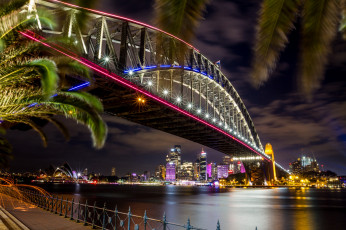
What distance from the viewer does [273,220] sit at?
2528cm

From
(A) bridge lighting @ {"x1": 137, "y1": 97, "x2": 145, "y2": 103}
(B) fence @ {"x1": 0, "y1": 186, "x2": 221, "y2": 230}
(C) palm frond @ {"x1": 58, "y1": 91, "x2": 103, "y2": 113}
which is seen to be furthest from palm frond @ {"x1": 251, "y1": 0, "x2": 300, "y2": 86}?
(A) bridge lighting @ {"x1": 137, "y1": 97, "x2": 145, "y2": 103}

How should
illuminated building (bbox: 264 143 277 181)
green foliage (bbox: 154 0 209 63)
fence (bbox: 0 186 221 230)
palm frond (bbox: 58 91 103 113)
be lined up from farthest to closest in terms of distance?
illuminated building (bbox: 264 143 277 181) → fence (bbox: 0 186 221 230) → palm frond (bbox: 58 91 103 113) → green foliage (bbox: 154 0 209 63)

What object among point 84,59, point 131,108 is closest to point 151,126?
point 131,108

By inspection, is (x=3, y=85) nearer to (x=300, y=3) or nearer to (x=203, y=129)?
(x=300, y=3)

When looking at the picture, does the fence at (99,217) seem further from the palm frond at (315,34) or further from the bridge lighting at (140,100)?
the bridge lighting at (140,100)

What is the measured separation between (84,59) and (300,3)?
2408 centimetres

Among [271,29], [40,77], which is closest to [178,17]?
[271,29]

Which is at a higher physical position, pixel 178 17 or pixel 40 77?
pixel 40 77

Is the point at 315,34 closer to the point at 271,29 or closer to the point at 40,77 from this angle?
the point at 271,29

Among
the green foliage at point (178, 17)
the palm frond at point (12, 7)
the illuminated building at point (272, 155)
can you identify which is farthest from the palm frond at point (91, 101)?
the illuminated building at point (272, 155)

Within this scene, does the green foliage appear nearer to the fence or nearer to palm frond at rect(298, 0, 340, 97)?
palm frond at rect(298, 0, 340, 97)

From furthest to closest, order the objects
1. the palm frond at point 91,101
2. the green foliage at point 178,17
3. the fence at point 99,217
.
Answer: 1. the fence at point 99,217
2. the palm frond at point 91,101
3. the green foliage at point 178,17

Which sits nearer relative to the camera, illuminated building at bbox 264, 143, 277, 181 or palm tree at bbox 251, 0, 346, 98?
palm tree at bbox 251, 0, 346, 98

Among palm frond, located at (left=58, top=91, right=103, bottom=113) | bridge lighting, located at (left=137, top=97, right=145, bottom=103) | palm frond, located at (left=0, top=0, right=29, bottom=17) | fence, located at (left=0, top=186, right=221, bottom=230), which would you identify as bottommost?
fence, located at (left=0, top=186, right=221, bottom=230)
